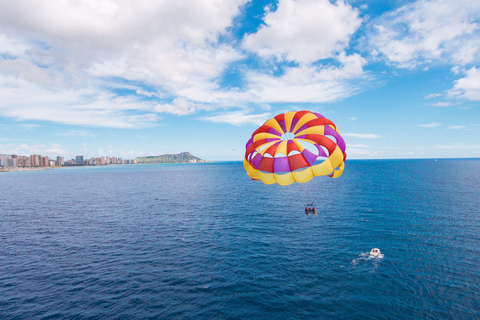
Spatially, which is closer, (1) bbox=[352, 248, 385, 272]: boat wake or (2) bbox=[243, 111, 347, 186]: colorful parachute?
(2) bbox=[243, 111, 347, 186]: colorful parachute

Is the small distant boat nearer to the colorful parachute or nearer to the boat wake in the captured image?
the boat wake

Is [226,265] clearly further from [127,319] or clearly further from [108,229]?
[108,229]

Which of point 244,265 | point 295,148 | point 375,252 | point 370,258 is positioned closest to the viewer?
point 295,148

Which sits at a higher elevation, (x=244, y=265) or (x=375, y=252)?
(x=375, y=252)

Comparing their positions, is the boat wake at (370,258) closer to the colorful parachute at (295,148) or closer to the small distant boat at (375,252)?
the small distant boat at (375,252)

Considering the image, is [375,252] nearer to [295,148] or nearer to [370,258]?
[370,258]

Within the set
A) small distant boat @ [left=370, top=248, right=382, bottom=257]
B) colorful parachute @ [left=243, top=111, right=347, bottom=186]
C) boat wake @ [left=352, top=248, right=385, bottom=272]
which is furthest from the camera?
small distant boat @ [left=370, top=248, right=382, bottom=257]

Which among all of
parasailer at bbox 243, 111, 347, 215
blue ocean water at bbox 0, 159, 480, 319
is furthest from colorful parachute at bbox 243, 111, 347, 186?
blue ocean water at bbox 0, 159, 480, 319

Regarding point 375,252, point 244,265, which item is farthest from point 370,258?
point 244,265
